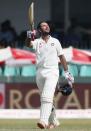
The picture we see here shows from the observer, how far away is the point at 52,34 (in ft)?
70.4

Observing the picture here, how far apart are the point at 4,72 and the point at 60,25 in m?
6.97

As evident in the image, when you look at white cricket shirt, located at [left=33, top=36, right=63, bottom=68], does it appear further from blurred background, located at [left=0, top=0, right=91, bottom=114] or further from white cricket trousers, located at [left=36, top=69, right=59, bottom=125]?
blurred background, located at [left=0, top=0, right=91, bottom=114]

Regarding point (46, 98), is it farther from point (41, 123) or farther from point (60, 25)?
point (60, 25)

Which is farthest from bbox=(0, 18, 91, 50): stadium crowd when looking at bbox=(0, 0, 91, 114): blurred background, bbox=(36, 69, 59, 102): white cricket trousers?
bbox=(36, 69, 59, 102): white cricket trousers

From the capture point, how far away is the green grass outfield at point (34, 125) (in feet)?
45.2

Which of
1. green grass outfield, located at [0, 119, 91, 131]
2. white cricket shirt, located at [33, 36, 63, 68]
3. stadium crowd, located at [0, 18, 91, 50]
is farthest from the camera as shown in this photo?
stadium crowd, located at [0, 18, 91, 50]

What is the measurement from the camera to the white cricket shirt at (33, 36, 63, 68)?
1366 cm

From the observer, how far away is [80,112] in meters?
16.8

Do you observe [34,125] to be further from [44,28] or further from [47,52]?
[44,28]

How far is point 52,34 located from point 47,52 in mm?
7827

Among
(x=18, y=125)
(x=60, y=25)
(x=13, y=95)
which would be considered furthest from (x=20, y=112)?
(x=60, y=25)

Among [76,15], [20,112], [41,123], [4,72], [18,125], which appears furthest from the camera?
[76,15]

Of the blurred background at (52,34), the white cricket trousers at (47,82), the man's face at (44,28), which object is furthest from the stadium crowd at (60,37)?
the white cricket trousers at (47,82)

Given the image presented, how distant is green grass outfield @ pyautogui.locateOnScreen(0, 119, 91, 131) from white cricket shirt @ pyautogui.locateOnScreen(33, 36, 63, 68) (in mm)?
1050
